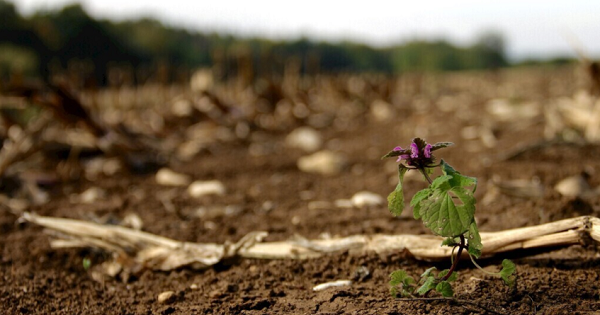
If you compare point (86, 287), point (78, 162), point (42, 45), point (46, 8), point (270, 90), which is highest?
point (46, 8)

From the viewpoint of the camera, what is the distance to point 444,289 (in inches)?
44.8

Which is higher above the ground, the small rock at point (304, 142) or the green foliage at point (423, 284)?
the small rock at point (304, 142)

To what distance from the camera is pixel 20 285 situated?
1560 mm

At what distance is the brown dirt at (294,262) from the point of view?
1.25 metres

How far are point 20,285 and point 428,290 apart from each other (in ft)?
3.89

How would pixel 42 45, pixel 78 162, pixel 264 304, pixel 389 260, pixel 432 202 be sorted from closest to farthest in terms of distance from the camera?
pixel 432 202 < pixel 264 304 < pixel 389 260 < pixel 78 162 < pixel 42 45

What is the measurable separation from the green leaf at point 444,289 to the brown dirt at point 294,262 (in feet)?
0.13

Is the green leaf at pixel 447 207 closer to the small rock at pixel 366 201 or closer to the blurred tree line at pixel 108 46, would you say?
the small rock at pixel 366 201

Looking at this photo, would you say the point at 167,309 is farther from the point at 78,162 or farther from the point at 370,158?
the point at 370,158

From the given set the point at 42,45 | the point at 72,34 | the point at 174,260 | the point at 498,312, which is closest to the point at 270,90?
the point at 174,260

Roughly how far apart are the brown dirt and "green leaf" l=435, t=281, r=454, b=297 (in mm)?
39

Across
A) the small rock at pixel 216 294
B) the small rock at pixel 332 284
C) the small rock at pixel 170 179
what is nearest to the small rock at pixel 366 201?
the small rock at pixel 332 284

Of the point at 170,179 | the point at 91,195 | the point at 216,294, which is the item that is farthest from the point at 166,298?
the point at 170,179

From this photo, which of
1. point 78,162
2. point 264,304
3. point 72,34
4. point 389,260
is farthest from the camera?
point 72,34
